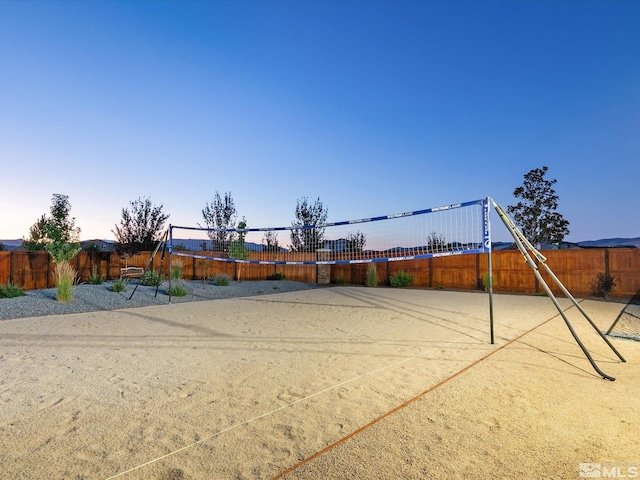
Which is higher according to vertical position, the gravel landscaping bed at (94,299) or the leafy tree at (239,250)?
the leafy tree at (239,250)

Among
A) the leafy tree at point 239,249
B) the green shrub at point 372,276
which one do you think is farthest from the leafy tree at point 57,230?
the green shrub at point 372,276

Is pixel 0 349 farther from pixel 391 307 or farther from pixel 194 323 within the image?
pixel 391 307

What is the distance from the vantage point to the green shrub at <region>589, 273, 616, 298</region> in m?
12.8

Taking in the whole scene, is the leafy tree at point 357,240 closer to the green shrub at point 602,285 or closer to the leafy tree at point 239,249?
the leafy tree at point 239,249

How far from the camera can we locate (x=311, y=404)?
3.22m

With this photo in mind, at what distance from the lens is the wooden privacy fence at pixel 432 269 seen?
12.7m

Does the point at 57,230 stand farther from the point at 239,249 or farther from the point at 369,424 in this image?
the point at 369,424

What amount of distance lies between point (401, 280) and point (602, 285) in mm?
7690

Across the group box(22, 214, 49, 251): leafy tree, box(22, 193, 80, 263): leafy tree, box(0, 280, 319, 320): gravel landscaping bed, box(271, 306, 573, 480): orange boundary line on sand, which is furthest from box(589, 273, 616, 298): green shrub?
box(22, 214, 49, 251): leafy tree

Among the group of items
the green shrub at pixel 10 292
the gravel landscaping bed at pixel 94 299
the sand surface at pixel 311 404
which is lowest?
the sand surface at pixel 311 404

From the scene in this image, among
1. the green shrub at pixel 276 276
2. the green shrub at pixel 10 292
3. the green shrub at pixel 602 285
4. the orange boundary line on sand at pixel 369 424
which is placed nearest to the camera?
the orange boundary line on sand at pixel 369 424

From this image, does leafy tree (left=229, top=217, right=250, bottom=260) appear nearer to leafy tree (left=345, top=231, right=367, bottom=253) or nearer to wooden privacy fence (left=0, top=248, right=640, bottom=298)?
wooden privacy fence (left=0, top=248, right=640, bottom=298)

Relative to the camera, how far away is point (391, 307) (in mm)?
9906

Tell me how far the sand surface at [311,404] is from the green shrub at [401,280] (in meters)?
11.0
